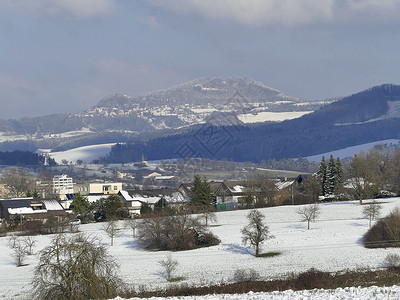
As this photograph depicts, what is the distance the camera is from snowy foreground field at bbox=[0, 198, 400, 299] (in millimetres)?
45750

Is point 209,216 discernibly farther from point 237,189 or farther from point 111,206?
point 237,189

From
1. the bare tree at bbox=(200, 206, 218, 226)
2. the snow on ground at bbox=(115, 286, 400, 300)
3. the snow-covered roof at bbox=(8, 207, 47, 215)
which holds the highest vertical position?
the snow-covered roof at bbox=(8, 207, 47, 215)

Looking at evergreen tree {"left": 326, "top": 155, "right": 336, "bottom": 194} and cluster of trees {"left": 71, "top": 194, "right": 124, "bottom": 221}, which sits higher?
evergreen tree {"left": 326, "top": 155, "right": 336, "bottom": 194}

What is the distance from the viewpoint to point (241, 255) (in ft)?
181

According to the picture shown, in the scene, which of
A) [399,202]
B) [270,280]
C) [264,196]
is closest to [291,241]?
[270,280]

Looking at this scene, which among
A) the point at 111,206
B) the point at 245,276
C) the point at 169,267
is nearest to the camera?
the point at 245,276

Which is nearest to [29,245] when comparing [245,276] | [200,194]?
[245,276]

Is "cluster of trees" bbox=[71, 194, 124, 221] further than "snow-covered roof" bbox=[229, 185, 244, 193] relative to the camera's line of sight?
No

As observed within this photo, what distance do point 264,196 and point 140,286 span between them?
179 ft

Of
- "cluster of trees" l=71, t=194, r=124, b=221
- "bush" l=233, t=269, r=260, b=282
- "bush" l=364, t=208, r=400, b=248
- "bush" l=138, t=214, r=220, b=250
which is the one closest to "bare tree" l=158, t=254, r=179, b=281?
"bush" l=233, t=269, r=260, b=282

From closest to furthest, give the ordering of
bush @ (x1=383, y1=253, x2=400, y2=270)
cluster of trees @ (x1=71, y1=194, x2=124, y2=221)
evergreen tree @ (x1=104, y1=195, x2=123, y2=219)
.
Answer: bush @ (x1=383, y1=253, x2=400, y2=270) < evergreen tree @ (x1=104, y1=195, x2=123, y2=219) < cluster of trees @ (x1=71, y1=194, x2=124, y2=221)

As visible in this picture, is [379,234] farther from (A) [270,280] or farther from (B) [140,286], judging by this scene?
(B) [140,286]

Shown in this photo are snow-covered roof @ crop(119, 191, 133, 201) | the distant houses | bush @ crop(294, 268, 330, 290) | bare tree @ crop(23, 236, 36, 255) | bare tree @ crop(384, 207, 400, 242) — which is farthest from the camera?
snow-covered roof @ crop(119, 191, 133, 201)

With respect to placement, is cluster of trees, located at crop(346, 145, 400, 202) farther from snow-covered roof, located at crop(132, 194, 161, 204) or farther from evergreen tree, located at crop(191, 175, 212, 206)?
snow-covered roof, located at crop(132, 194, 161, 204)
